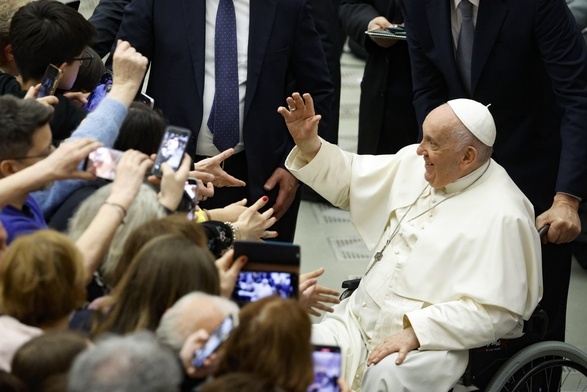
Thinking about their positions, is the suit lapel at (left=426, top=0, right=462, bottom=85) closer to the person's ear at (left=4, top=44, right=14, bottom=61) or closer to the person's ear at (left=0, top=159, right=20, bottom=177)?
the person's ear at (left=4, top=44, right=14, bottom=61)

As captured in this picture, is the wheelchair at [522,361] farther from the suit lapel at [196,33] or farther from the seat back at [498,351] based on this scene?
the suit lapel at [196,33]

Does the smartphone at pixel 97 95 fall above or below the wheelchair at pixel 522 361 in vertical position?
above

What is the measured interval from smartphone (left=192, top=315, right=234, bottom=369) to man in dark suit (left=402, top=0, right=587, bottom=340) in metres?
Answer: 2.03

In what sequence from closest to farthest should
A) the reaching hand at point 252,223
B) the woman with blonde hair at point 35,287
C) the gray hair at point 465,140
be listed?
the woman with blonde hair at point 35,287, the reaching hand at point 252,223, the gray hair at point 465,140

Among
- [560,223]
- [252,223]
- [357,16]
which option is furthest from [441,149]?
[357,16]

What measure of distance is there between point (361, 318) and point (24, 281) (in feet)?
5.47

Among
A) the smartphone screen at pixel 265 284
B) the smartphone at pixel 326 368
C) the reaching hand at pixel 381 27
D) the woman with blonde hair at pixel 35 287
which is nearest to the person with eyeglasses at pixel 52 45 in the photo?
the smartphone screen at pixel 265 284

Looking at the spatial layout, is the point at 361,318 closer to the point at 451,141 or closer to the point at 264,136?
the point at 451,141

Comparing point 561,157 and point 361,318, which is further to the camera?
point 561,157

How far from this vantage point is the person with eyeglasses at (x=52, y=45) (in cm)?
357

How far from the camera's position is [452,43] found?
14.2 ft

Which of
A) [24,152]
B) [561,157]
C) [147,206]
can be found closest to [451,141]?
[561,157]

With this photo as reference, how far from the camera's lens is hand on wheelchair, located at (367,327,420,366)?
11.2ft

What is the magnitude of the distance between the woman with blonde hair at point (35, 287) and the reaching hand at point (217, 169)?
134 cm
